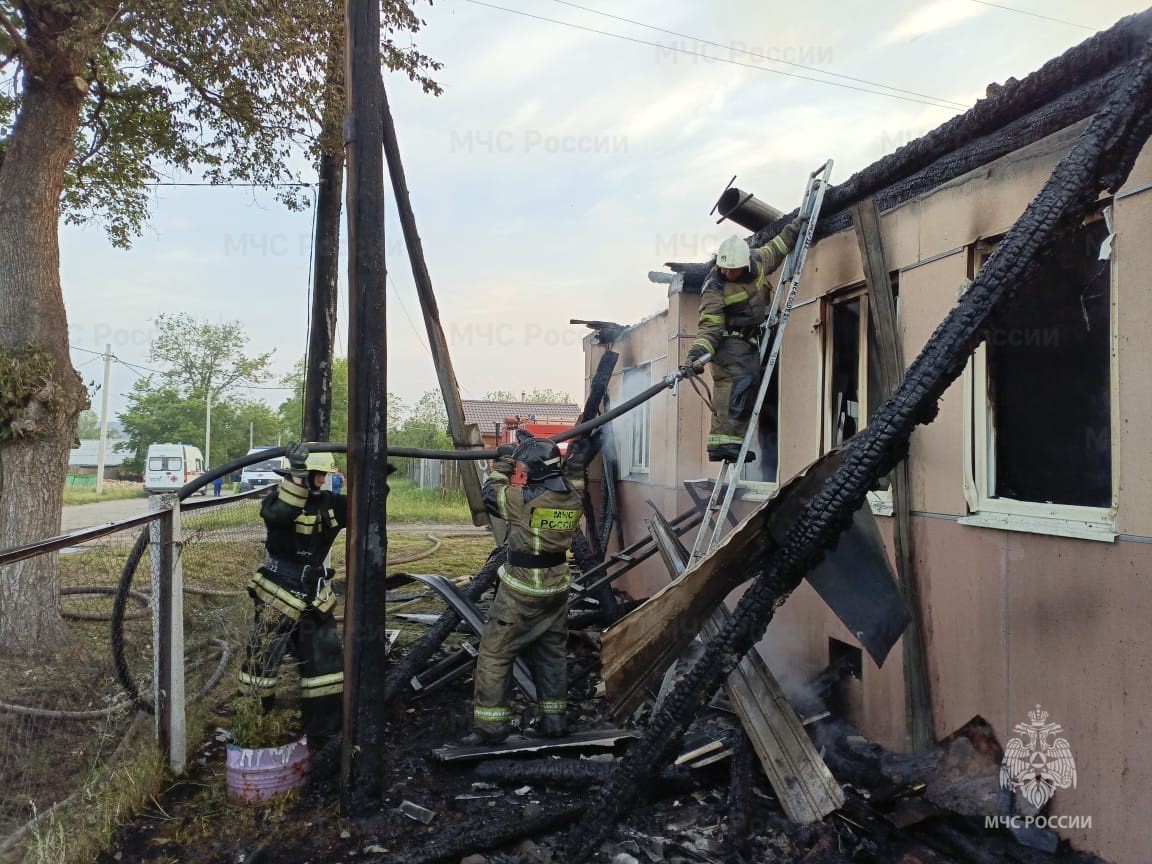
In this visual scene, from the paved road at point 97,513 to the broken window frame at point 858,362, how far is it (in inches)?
655

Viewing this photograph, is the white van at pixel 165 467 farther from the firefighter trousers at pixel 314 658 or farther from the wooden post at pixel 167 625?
the wooden post at pixel 167 625

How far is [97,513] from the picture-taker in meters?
22.7

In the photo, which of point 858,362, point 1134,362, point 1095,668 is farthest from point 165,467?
point 1134,362

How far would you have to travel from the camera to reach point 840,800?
3256 millimetres

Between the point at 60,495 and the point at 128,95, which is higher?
the point at 128,95

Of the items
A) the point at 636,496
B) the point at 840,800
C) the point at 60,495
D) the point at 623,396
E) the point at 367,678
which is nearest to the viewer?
the point at 840,800

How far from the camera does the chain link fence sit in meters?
3.30

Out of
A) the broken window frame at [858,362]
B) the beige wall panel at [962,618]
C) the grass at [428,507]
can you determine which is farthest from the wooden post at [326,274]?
the grass at [428,507]

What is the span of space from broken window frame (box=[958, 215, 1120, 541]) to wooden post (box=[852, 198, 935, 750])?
0.42m

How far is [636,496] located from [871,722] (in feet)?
15.4

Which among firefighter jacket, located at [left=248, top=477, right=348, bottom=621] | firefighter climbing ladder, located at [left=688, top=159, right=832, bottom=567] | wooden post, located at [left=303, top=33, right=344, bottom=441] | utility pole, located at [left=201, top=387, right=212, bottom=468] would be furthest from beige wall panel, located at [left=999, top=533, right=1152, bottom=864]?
utility pole, located at [left=201, top=387, right=212, bottom=468]

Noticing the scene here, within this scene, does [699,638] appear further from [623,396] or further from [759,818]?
[623,396]

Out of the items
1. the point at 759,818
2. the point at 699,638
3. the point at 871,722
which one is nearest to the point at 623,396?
the point at 699,638

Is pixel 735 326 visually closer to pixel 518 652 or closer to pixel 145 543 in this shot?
pixel 518 652
